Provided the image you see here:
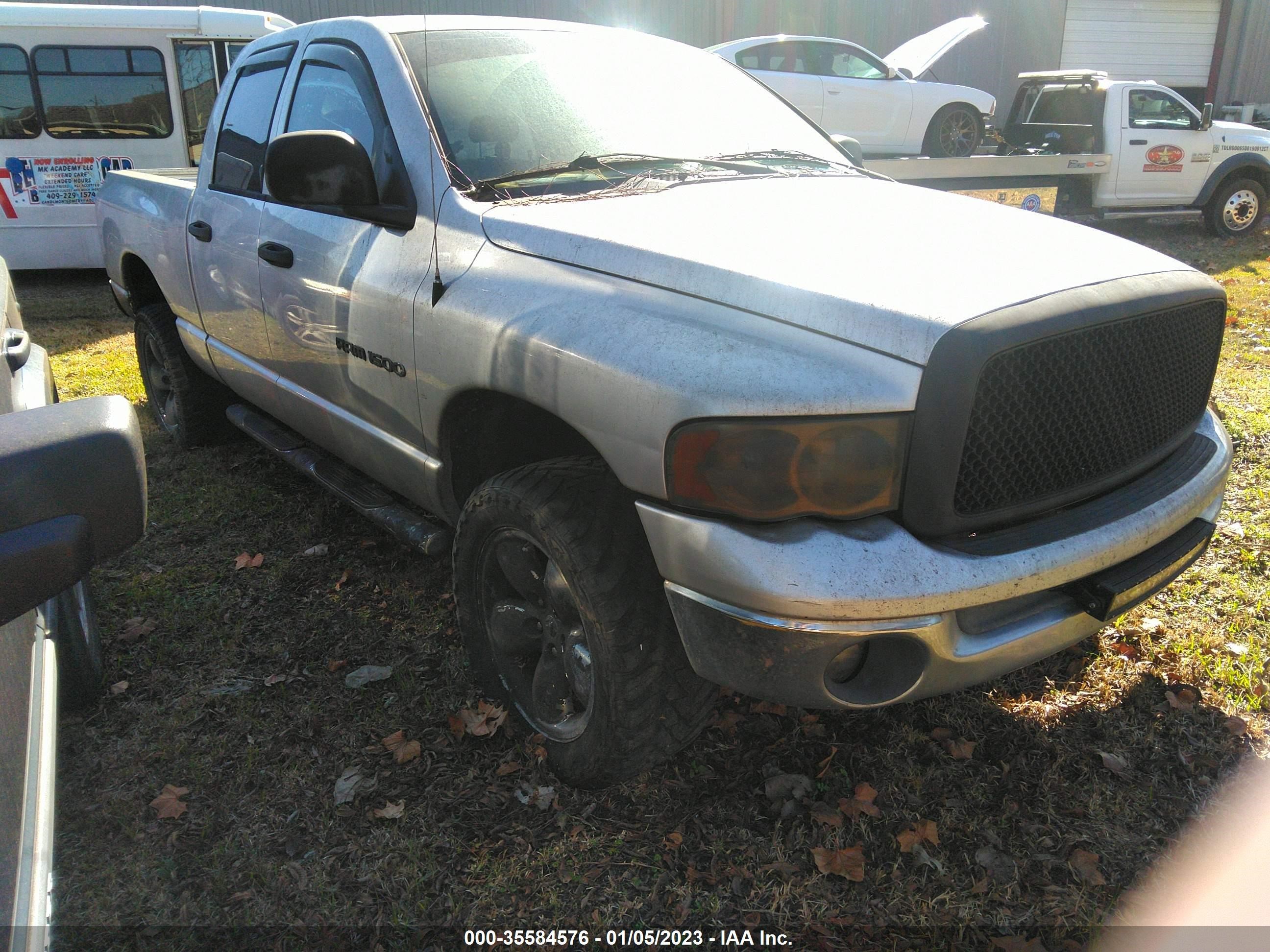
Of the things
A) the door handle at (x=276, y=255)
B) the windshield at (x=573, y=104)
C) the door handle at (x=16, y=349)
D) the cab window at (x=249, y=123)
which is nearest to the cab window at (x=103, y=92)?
the cab window at (x=249, y=123)

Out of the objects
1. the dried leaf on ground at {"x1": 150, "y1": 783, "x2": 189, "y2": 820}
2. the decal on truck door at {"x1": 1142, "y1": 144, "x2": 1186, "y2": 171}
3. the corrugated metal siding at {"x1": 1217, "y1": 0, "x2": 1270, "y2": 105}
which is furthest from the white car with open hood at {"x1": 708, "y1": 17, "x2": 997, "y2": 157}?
the corrugated metal siding at {"x1": 1217, "y1": 0, "x2": 1270, "y2": 105}

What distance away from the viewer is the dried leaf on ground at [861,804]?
2510mm

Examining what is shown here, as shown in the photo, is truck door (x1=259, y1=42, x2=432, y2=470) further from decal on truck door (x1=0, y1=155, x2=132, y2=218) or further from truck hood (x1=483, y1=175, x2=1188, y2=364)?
decal on truck door (x1=0, y1=155, x2=132, y2=218)

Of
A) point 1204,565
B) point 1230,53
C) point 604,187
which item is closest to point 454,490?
point 604,187

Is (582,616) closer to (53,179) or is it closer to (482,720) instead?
(482,720)

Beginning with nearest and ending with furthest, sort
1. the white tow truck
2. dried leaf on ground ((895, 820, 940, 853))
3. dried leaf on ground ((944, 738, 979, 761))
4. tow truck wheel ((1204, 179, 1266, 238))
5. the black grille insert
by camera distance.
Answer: the black grille insert, dried leaf on ground ((895, 820, 940, 853)), dried leaf on ground ((944, 738, 979, 761)), the white tow truck, tow truck wheel ((1204, 179, 1266, 238))

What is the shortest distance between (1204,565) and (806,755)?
2060 mm

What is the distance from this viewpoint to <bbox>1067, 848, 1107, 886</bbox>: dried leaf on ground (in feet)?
7.53

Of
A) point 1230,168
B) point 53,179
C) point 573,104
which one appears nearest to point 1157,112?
point 1230,168

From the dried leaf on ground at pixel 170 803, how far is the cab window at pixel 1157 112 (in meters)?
12.4

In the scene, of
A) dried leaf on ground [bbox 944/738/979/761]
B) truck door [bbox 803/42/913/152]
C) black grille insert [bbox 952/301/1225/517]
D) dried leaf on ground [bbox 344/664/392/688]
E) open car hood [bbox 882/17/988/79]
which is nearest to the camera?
black grille insert [bbox 952/301/1225/517]

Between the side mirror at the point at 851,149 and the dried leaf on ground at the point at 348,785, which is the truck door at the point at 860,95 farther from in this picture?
the dried leaf on ground at the point at 348,785

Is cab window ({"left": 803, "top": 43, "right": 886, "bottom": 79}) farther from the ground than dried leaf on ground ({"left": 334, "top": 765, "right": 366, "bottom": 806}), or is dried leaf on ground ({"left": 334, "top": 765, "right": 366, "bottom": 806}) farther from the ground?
cab window ({"left": 803, "top": 43, "right": 886, "bottom": 79})

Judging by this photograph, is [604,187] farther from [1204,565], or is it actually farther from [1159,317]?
[1204,565]
